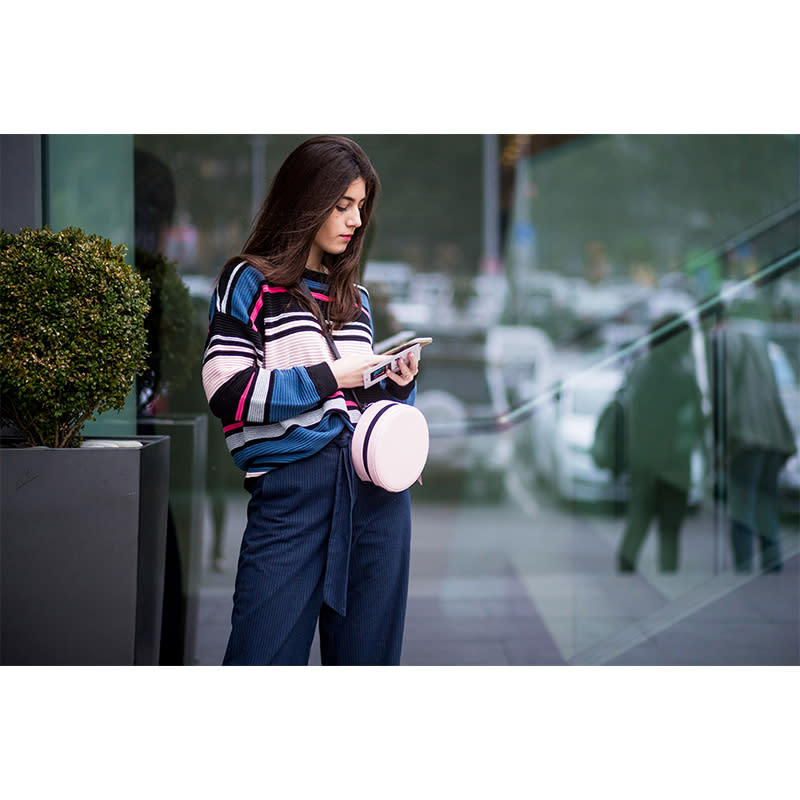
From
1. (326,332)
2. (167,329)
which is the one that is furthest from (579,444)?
(326,332)

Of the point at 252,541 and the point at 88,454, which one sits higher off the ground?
the point at 88,454

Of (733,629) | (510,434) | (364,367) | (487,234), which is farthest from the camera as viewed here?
(487,234)

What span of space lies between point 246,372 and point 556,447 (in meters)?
4.95

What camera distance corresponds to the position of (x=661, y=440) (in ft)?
18.7

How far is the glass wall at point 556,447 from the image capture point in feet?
12.0

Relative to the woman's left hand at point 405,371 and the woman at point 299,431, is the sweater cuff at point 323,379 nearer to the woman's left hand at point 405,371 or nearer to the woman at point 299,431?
the woman at point 299,431

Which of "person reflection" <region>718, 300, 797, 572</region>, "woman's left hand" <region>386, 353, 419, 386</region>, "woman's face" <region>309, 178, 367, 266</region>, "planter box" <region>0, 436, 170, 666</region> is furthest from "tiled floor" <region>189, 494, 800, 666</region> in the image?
"woman's face" <region>309, 178, 367, 266</region>

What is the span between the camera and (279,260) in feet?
7.56

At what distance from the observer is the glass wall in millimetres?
3643

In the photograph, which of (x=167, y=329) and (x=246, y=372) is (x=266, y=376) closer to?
(x=246, y=372)

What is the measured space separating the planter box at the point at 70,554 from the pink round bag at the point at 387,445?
2.27ft
